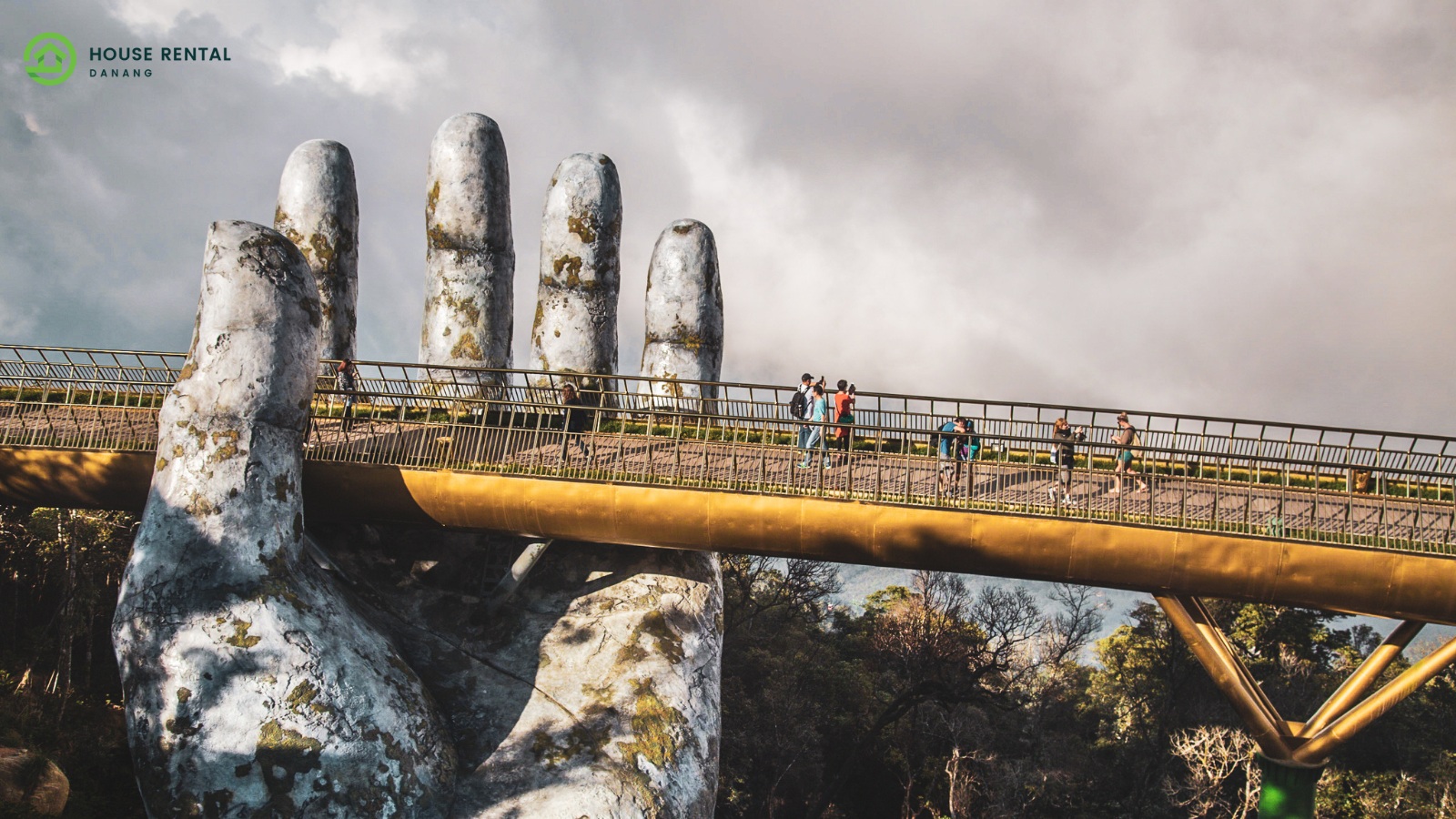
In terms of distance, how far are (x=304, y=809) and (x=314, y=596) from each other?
8.98 feet

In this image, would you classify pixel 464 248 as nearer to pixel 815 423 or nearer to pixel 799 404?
pixel 799 404

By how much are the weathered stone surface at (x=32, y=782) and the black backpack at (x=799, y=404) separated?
12.4 meters

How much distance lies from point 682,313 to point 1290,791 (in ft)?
41.3

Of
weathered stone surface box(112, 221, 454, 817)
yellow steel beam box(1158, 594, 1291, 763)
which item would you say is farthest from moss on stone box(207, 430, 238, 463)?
yellow steel beam box(1158, 594, 1291, 763)

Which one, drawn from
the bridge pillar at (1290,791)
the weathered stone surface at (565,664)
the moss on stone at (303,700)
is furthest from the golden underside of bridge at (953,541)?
the moss on stone at (303,700)

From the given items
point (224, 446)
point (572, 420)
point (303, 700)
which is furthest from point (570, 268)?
point (303, 700)

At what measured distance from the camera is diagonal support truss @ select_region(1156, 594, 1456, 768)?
42.8ft

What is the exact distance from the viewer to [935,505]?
42.7ft

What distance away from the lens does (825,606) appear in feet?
137

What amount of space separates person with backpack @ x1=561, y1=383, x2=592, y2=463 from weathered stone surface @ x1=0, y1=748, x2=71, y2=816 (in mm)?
8687

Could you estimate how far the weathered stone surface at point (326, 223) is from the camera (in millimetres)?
18719

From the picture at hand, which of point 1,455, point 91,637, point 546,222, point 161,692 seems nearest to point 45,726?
point 91,637

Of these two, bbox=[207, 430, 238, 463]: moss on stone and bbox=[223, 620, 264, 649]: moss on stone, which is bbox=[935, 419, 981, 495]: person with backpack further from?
bbox=[207, 430, 238, 463]: moss on stone

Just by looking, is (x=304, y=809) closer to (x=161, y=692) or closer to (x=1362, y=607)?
(x=161, y=692)
